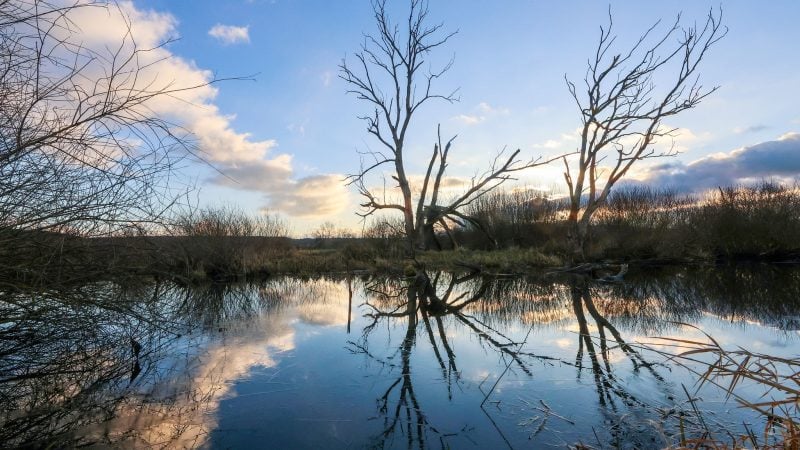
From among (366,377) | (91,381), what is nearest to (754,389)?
(366,377)

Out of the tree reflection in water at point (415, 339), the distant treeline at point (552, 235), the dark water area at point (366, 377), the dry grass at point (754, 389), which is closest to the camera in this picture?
the dry grass at point (754, 389)

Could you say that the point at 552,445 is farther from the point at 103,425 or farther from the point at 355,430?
the point at 103,425

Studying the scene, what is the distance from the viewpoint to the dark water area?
314 cm

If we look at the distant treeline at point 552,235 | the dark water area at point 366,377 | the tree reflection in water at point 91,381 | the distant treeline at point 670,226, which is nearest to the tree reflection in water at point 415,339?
the dark water area at point 366,377

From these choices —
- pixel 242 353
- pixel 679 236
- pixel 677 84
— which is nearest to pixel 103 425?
pixel 242 353

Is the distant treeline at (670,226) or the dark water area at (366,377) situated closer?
the dark water area at (366,377)

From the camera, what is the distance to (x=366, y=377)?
4.53 meters

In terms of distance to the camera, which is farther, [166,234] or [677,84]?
[677,84]

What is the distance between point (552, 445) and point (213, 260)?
15120 mm

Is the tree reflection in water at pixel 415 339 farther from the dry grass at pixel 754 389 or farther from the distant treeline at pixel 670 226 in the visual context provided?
the distant treeline at pixel 670 226

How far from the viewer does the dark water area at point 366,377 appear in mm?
3143

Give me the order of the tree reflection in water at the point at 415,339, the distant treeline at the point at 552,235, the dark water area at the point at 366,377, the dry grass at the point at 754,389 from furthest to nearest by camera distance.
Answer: the distant treeline at the point at 552,235, the tree reflection in water at the point at 415,339, the dark water area at the point at 366,377, the dry grass at the point at 754,389

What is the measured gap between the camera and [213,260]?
52.5 ft

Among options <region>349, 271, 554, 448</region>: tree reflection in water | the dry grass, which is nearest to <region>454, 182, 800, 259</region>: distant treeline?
<region>349, 271, 554, 448</region>: tree reflection in water
